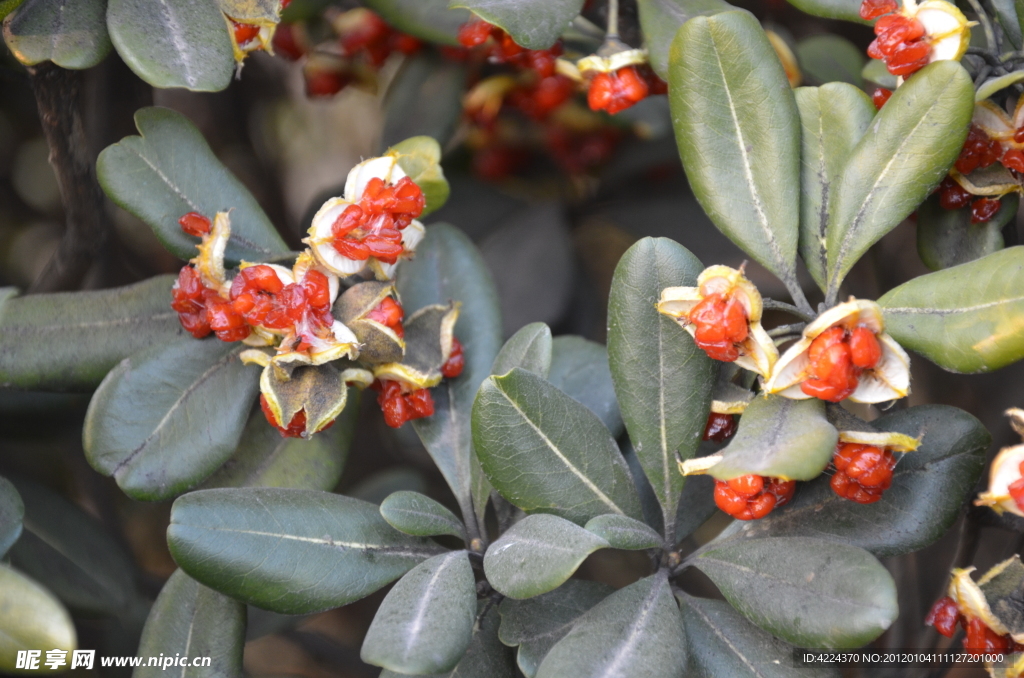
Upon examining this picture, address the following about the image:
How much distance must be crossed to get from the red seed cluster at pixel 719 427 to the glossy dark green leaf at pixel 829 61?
90 cm

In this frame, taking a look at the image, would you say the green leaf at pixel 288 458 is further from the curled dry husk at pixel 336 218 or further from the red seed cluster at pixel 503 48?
the red seed cluster at pixel 503 48

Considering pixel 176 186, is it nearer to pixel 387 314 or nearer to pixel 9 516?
pixel 387 314

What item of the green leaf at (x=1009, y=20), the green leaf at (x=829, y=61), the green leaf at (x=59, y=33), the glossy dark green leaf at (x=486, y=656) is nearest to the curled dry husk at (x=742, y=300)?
the glossy dark green leaf at (x=486, y=656)

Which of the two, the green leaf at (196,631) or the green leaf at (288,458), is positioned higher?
the green leaf at (288,458)

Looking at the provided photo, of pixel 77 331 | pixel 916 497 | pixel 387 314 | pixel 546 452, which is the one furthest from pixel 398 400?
pixel 916 497

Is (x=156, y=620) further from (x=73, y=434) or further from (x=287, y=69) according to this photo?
(x=287, y=69)

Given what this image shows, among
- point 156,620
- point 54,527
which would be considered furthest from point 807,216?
point 54,527

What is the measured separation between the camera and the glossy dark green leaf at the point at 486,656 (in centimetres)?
99

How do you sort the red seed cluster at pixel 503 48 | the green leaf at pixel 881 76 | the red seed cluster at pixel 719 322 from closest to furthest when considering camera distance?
the red seed cluster at pixel 719 322
the green leaf at pixel 881 76
the red seed cluster at pixel 503 48

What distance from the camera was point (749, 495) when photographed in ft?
2.95

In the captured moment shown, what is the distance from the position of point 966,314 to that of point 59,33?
46.4 inches

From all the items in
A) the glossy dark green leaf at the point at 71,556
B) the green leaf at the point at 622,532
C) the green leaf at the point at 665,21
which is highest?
the green leaf at the point at 665,21

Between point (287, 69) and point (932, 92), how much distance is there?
6.91ft

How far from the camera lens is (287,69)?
8.29ft
